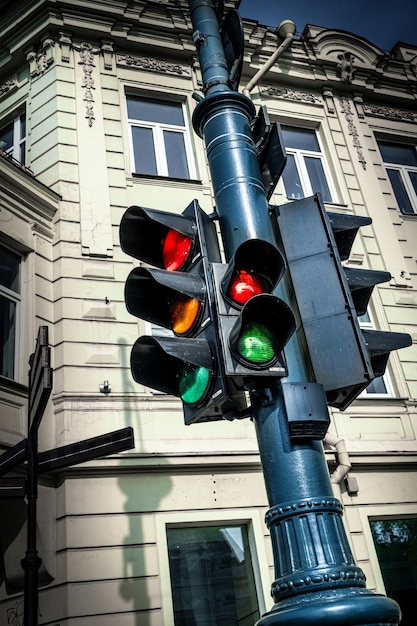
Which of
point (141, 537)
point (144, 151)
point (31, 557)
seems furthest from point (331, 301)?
point (144, 151)

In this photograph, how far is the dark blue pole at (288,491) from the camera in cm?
219

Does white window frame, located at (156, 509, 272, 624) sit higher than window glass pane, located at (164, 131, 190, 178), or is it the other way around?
window glass pane, located at (164, 131, 190, 178)

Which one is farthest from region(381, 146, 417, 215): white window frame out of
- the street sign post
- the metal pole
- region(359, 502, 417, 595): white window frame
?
the metal pole

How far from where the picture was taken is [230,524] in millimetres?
7895

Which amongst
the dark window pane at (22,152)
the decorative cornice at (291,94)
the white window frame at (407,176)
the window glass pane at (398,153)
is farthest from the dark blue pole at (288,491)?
the window glass pane at (398,153)

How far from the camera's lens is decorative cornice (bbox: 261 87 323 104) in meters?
12.7

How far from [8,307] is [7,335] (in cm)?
40

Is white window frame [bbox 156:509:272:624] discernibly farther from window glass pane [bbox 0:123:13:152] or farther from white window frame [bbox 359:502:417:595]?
window glass pane [bbox 0:123:13:152]

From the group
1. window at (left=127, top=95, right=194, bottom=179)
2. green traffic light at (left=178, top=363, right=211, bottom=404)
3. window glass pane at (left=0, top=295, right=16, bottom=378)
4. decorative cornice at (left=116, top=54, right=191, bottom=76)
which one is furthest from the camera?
decorative cornice at (left=116, top=54, right=191, bottom=76)

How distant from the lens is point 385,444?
9.16 meters

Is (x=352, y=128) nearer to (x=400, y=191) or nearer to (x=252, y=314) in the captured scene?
(x=400, y=191)

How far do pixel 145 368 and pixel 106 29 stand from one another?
10.2 meters

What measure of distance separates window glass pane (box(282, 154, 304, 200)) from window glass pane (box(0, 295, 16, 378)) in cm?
573

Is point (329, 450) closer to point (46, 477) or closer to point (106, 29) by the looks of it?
point (46, 477)
